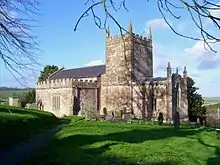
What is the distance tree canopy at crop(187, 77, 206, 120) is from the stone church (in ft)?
7.19

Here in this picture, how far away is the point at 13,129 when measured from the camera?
22922mm

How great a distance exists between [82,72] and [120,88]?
12.3 m

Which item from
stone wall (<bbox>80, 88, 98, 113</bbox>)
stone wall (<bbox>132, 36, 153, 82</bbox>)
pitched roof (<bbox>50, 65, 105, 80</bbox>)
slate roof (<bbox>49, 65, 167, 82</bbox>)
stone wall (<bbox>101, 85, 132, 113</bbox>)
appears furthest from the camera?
pitched roof (<bbox>50, 65, 105, 80</bbox>)

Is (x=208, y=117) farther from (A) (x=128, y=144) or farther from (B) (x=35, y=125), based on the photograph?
(A) (x=128, y=144)

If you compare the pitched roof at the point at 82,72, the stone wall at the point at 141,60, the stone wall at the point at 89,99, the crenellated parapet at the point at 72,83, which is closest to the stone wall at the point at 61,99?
the crenellated parapet at the point at 72,83

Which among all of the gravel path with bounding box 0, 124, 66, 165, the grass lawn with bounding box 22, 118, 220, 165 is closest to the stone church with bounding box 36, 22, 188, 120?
the grass lawn with bounding box 22, 118, 220, 165

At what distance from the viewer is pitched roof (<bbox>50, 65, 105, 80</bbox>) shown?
69.3m

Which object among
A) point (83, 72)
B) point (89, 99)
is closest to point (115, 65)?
point (89, 99)

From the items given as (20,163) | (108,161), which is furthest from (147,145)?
(20,163)

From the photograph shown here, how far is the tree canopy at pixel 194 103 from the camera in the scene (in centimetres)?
5956

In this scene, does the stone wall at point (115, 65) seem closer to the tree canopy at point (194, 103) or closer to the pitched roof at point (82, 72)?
the pitched roof at point (82, 72)

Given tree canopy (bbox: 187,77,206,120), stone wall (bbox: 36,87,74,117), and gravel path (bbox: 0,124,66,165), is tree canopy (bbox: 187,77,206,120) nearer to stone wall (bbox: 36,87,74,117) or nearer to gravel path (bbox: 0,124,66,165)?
stone wall (bbox: 36,87,74,117)

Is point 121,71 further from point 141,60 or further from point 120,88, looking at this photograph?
point 141,60

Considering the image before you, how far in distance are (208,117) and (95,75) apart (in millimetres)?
20290
